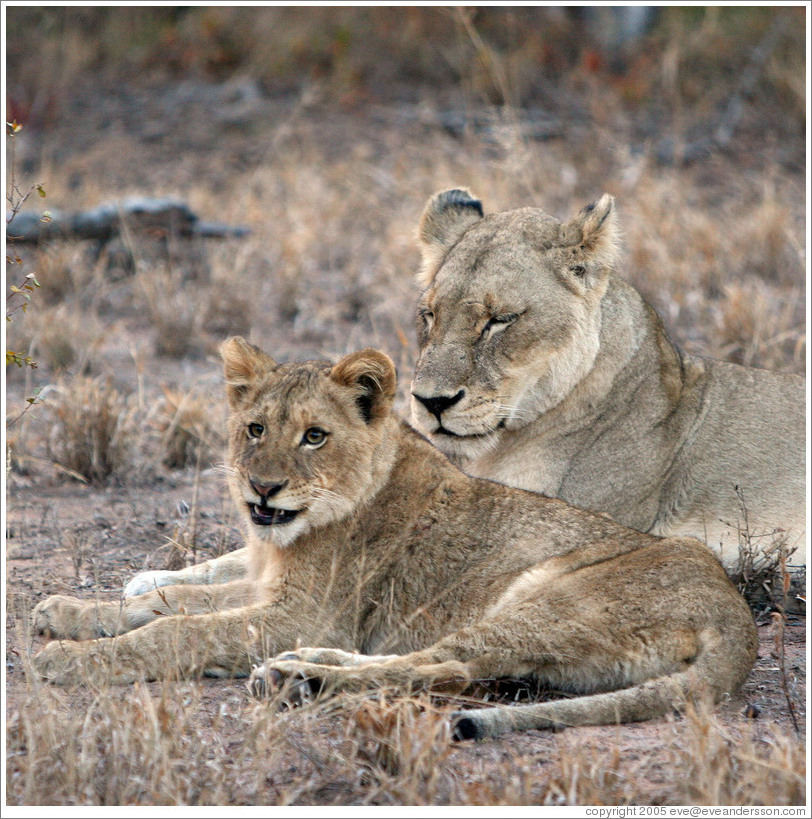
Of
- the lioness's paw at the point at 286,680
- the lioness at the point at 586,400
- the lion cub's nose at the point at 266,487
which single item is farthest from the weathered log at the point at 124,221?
the lioness's paw at the point at 286,680

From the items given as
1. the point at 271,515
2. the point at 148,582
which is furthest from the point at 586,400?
the point at 148,582

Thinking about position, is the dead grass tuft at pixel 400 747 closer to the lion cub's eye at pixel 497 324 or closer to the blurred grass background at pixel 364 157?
the lion cub's eye at pixel 497 324

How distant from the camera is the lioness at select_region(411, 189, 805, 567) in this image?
477cm

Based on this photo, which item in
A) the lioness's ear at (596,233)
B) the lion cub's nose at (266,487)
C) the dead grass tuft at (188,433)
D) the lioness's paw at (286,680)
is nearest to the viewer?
the lioness's paw at (286,680)

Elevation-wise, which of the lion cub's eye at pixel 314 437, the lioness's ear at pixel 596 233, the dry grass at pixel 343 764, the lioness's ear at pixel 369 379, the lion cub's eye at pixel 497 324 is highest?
the lioness's ear at pixel 596 233

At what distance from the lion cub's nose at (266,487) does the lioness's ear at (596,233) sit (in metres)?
1.71

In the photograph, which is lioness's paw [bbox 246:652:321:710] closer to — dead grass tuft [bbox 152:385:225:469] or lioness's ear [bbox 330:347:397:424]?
lioness's ear [bbox 330:347:397:424]

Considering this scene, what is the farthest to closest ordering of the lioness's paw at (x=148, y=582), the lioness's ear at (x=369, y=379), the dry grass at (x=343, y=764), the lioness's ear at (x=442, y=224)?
1. the lioness's ear at (x=442, y=224)
2. the lioness's paw at (x=148, y=582)
3. the lioness's ear at (x=369, y=379)
4. the dry grass at (x=343, y=764)

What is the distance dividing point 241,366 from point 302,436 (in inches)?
16.9

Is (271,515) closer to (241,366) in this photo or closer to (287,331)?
(241,366)

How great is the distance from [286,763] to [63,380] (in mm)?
4815

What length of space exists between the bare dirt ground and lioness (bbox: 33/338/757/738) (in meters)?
0.14

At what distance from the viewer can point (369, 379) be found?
14.3 ft

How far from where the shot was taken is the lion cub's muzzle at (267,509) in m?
4.05
